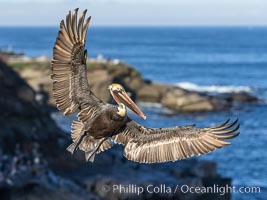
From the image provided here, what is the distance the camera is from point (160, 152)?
29.5 ft

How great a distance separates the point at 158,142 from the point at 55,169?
16896 mm

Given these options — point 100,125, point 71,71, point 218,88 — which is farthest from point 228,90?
point 100,125

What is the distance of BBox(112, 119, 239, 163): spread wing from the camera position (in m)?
8.88

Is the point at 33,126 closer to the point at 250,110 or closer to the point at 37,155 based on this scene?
the point at 37,155

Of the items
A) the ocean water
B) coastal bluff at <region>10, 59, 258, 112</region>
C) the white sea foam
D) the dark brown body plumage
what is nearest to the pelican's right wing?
the dark brown body plumage

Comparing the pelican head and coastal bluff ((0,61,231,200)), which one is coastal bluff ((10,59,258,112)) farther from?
the pelican head

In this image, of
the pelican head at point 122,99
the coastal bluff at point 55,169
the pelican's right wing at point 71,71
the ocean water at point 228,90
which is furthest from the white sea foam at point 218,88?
the pelican head at point 122,99

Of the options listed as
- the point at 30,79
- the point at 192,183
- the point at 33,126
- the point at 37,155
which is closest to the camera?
the point at 192,183

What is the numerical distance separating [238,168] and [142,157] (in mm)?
26393

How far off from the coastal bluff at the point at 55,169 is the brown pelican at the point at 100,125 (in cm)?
631

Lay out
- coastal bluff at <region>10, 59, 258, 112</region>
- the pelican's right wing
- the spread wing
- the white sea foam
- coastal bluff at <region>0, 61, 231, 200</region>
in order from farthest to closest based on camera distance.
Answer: the white sea foam < coastal bluff at <region>10, 59, 258, 112</region> < coastal bluff at <region>0, 61, 231, 200</region> < the spread wing < the pelican's right wing

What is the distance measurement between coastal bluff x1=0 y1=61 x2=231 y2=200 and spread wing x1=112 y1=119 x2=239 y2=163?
6.24 meters

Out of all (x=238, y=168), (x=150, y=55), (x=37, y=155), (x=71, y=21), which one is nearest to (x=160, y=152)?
(x=71, y=21)

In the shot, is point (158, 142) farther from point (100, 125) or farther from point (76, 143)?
point (76, 143)
